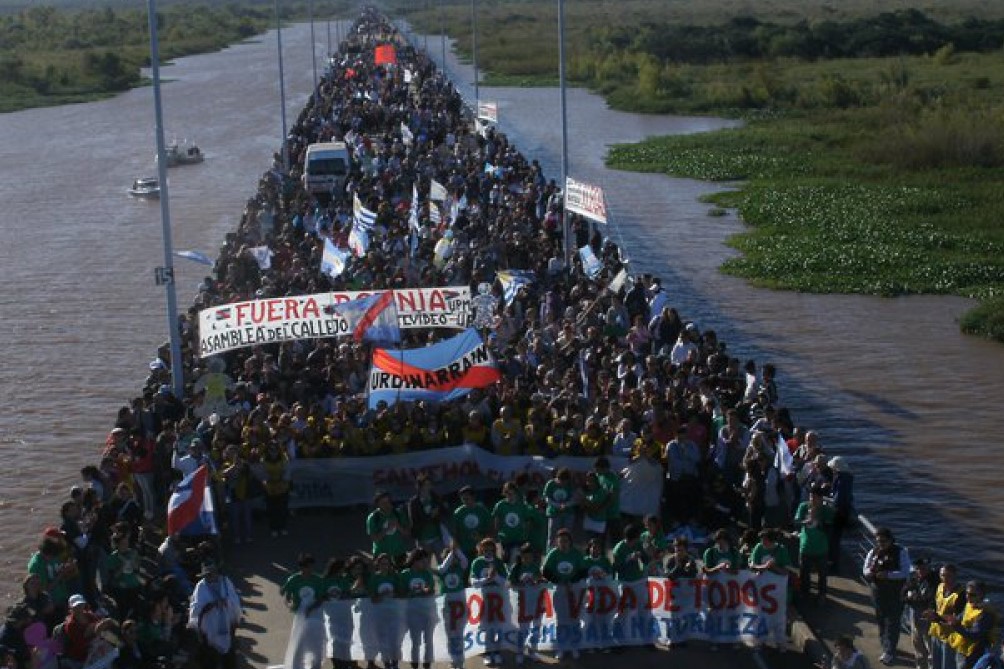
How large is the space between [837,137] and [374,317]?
39.8 metres

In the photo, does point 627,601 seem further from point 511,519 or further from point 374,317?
point 374,317

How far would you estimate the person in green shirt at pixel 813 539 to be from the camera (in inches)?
510

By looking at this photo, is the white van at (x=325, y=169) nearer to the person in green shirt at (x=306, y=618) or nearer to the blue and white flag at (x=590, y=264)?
the blue and white flag at (x=590, y=264)

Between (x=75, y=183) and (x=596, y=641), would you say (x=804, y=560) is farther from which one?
(x=75, y=183)

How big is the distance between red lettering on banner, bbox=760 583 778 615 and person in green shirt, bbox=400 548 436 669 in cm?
278

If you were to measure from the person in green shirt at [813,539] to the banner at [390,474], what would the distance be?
344 cm

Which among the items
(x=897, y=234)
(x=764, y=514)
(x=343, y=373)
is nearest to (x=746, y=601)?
(x=764, y=514)

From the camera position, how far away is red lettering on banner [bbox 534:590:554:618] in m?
11.8

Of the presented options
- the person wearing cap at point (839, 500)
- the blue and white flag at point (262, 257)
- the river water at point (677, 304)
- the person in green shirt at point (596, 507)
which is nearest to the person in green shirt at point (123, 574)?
the river water at point (677, 304)

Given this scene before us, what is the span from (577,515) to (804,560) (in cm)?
226

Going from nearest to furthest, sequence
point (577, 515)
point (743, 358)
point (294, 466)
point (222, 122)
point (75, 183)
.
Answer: point (577, 515), point (294, 466), point (743, 358), point (75, 183), point (222, 122)

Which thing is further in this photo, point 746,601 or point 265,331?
point 265,331

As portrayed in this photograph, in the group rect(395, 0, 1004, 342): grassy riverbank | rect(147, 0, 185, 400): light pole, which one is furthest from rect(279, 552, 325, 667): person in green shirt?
rect(395, 0, 1004, 342): grassy riverbank

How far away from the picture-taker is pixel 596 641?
11.9 m
